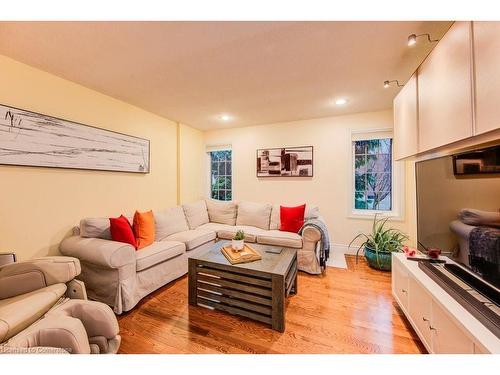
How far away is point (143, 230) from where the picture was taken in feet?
7.83

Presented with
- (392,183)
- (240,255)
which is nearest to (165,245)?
(240,255)

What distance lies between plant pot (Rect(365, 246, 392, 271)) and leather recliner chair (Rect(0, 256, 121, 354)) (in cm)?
292

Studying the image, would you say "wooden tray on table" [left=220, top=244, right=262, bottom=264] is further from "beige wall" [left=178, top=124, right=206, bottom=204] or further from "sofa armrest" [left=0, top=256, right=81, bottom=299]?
"beige wall" [left=178, top=124, right=206, bottom=204]

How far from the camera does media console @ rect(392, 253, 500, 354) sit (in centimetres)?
95

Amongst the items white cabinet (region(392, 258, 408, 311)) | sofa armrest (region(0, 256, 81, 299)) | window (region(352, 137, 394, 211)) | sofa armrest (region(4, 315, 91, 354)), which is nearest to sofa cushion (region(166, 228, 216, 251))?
sofa armrest (region(0, 256, 81, 299))

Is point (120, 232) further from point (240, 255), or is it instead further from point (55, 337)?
point (240, 255)

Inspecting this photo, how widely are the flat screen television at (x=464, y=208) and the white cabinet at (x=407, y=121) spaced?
8.9 inches

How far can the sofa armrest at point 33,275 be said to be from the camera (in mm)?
1396

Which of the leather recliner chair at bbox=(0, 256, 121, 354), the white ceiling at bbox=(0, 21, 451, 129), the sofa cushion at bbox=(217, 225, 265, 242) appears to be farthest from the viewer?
the sofa cushion at bbox=(217, 225, 265, 242)

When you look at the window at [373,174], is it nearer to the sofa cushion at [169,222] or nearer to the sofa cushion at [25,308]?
the sofa cushion at [169,222]

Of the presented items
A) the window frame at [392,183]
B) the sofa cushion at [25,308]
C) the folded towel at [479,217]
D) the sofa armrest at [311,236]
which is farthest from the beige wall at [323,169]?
the sofa cushion at [25,308]

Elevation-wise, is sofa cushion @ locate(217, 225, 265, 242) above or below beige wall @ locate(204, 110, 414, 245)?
below
